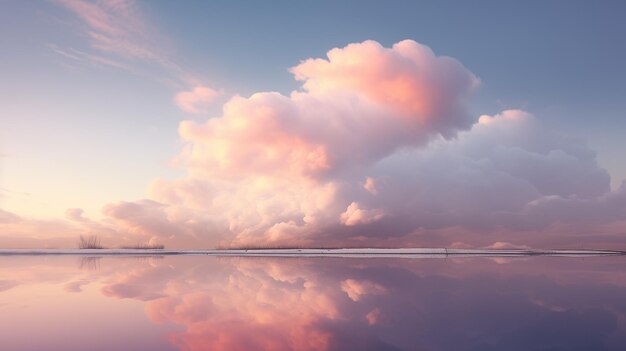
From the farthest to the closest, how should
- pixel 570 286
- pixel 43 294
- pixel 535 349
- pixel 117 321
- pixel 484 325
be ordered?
1. pixel 570 286
2. pixel 43 294
3. pixel 117 321
4. pixel 484 325
5. pixel 535 349

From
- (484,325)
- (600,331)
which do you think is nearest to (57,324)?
(484,325)

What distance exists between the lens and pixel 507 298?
19.3m

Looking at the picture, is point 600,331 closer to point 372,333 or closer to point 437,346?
point 437,346

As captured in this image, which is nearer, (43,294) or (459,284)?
(43,294)

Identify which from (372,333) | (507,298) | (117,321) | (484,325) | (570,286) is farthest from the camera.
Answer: (570,286)

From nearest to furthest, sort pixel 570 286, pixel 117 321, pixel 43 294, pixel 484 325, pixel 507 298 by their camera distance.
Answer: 1. pixel 484 325
2. pixel 117 321
3. pixel 507 298
4. pixel 43 294
5. pixel 570 286

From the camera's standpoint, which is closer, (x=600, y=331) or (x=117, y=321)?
(x=600, y=331)

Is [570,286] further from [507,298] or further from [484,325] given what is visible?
[484,325]

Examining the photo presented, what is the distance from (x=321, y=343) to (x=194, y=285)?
15.2 m

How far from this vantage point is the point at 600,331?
1287 centimetres

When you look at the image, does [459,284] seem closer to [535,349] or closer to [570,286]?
[570,286]

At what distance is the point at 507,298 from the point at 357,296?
22.3 feet

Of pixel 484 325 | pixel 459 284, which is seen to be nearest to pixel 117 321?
pixel 484 325

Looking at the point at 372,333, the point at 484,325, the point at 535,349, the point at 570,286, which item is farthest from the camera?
the point at 570,286
